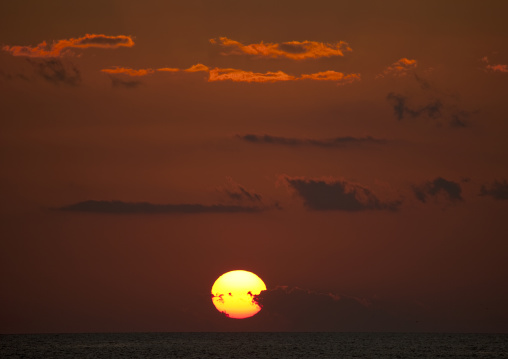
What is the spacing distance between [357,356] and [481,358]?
2742 cm

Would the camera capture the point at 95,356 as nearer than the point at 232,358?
No

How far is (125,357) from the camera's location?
15288 centimetres

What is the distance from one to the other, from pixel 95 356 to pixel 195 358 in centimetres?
2392

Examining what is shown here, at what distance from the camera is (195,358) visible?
147 m

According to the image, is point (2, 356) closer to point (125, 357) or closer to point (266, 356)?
point (125, 357)

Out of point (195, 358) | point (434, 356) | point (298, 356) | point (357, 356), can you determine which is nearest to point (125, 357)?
point (195, 358)

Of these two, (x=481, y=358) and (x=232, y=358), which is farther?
(x=481, y=358)

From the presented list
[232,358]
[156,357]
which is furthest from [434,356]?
[156,357]

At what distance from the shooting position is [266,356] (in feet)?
498

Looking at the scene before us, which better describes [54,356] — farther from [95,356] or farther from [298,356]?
[298,356]

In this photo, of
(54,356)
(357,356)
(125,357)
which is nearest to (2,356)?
(54,356)

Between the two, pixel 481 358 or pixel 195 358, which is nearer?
pixel 195 358

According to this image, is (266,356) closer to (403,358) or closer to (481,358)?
(403,358)

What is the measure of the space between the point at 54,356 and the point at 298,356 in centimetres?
5399
